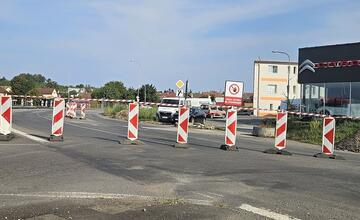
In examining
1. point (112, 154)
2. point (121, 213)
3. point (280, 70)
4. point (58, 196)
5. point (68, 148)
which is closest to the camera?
point (121, 213)

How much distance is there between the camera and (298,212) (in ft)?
22.5

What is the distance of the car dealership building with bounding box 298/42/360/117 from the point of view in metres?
35.2

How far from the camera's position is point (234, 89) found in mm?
28984

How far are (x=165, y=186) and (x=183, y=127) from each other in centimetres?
750

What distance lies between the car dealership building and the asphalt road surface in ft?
77.2

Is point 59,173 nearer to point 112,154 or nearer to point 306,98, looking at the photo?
point 112,154

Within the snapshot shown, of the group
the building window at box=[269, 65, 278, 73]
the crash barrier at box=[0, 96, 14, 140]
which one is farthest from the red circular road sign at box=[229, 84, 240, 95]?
the building window at box=[269, 65, 278, 73]

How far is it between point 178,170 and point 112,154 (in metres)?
2.87

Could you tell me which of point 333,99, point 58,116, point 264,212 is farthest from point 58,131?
point 333,99

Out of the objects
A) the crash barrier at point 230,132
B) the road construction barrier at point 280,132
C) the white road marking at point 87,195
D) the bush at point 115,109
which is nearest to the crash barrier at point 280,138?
the road construction barrier at point 280,132

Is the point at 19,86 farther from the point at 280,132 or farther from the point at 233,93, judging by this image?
the point at 280,132

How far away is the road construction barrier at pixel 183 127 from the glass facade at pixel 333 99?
22.3 meters

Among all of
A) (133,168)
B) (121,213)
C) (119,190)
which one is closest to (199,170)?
(133,168)

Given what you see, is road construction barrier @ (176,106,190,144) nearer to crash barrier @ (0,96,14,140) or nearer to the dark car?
crash barrier @ (0,96,14,140)
